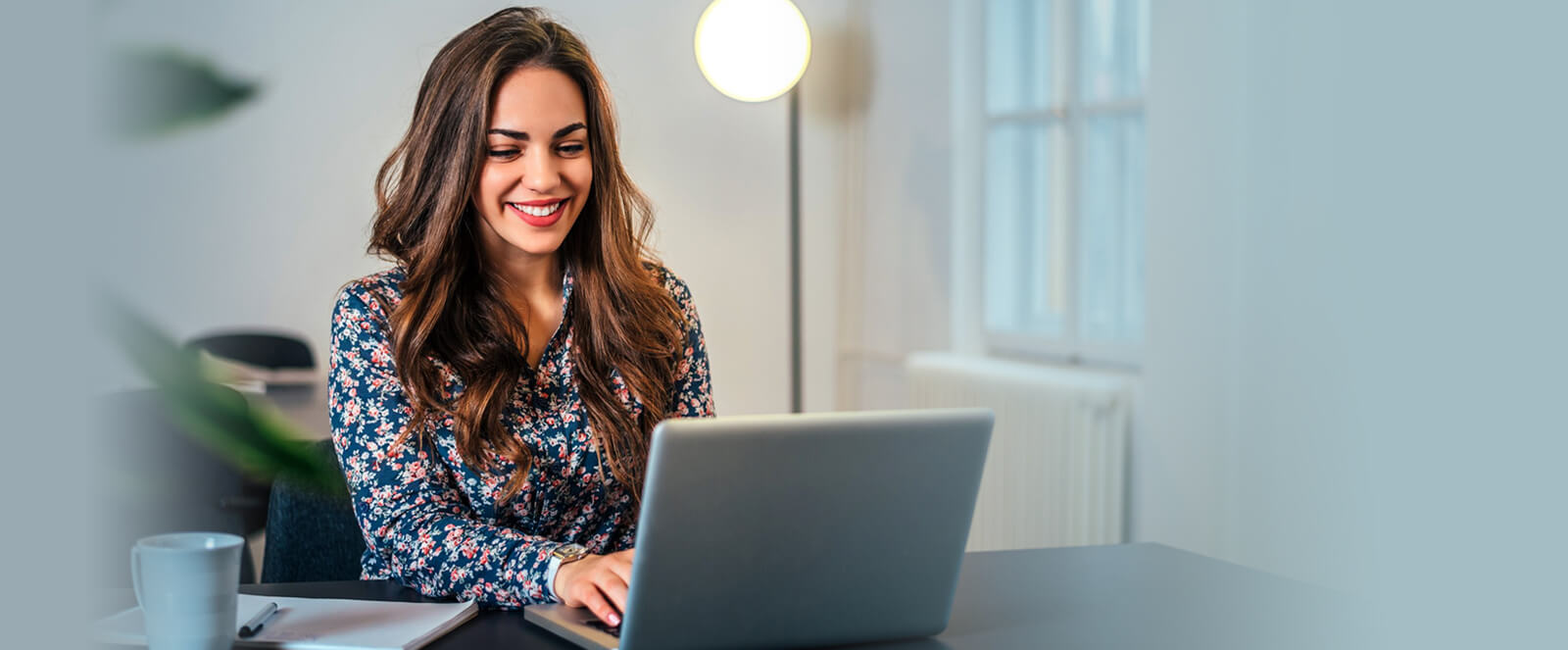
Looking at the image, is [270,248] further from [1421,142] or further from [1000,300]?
[1421,142]

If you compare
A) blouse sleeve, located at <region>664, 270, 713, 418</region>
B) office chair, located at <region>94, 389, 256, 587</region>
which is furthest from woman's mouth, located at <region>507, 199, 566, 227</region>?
office chair, located at <region>94, 389, 256, 587</region>

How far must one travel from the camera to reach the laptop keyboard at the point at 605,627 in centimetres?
105

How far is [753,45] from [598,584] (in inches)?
100

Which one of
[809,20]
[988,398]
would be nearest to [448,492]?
[988,398]

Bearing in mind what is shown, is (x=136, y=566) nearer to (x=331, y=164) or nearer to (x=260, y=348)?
(x=260, y=348)

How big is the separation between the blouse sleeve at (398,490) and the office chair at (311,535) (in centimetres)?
8

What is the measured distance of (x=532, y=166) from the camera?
5.09 ft

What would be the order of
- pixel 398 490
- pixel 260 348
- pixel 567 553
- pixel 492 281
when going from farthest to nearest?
pixel 260 348, pixel 492 281, pixel 398 490, pixel 567 553

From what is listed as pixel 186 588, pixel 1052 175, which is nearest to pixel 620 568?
pixel 186 588

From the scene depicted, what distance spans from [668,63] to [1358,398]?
2.54 metres

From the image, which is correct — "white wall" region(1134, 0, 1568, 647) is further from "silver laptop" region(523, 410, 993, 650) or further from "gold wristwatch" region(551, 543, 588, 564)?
"gold wristwatch" region(551, 543, 588, 564)

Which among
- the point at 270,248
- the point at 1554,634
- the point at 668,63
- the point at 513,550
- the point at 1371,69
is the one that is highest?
the point at 668,63

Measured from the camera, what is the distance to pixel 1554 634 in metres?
1.81

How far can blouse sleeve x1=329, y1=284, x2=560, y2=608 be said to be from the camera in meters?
1.23
